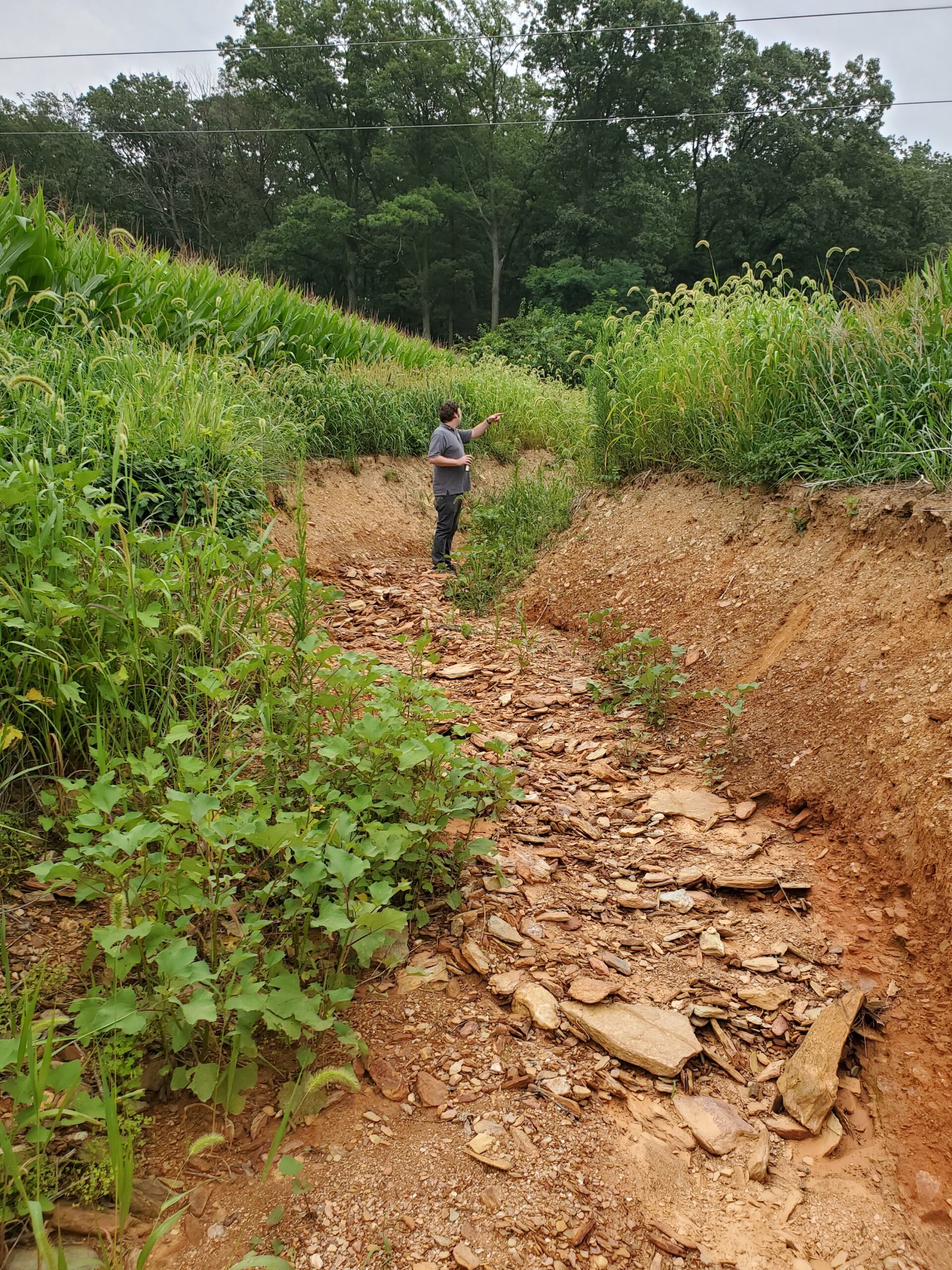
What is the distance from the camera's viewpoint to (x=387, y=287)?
33250 mm

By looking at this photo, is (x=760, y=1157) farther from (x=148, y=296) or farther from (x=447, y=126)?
(x=447, y=126)

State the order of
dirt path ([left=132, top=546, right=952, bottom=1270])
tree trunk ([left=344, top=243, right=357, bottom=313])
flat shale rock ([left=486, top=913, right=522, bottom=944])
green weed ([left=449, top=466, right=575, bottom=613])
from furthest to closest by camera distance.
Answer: tree trunk ([left=344, top=243, right=357, bottom=313]) → green weed ([left=449, top=466, right=575, bottom=613]) → flat shale rock ([left=486, top=913, right=522, bottom=944]) → dirt path ([left=132, top=546, right=952, bottom=1270])

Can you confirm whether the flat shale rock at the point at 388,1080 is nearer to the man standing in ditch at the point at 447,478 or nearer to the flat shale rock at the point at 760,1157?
the flat shale rock at the point at 760,1157

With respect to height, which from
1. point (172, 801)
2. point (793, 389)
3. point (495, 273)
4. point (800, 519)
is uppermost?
point (495, 273)

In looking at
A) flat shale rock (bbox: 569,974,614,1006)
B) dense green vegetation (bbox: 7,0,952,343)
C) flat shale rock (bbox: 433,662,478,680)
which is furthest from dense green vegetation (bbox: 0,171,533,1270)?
dense green vegetation (bbox: 7,0,952,343)

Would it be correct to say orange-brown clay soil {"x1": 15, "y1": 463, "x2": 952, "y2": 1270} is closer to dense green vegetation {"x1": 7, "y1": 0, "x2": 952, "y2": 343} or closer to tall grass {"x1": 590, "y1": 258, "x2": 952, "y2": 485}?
tall grass {"x1": 590, "y1": 258, "x2": 952, "y2": 485}

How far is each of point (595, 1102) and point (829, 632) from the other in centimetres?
253

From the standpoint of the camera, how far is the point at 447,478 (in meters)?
6.75

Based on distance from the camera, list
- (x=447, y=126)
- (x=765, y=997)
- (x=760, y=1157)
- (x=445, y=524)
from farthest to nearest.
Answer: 1. (x=447, y=126)
2. (x=445, y=524)
3. (x=765, y=997)
4. (x=760, y=1157)

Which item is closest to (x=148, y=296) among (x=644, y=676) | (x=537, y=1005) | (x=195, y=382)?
(x=195, y=382)

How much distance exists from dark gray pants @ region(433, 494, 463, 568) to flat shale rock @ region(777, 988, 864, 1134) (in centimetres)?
524

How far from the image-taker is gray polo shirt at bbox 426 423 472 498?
6703mm

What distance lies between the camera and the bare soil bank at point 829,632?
2.54 metres

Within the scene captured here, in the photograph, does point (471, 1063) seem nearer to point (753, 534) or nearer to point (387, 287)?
point (753, 534)
